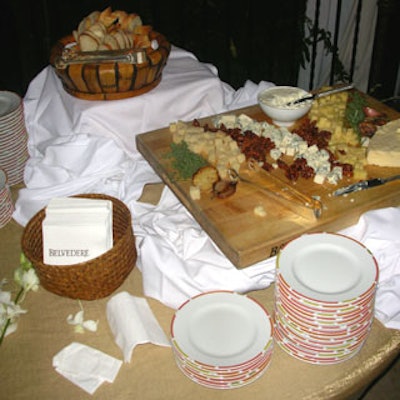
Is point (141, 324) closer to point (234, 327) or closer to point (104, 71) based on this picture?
point (234, 327)

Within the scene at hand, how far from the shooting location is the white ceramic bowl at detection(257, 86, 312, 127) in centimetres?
170

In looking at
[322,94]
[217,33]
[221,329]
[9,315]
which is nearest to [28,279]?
[9,315]

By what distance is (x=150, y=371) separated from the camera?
1143mm

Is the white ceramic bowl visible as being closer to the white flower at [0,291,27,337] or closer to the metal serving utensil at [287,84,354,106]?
the metal serving utensil at [287,84,354,106]

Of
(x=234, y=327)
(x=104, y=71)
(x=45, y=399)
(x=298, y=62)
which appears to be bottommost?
(x=298, y=62)

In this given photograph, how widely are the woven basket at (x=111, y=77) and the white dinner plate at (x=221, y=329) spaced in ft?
2.82

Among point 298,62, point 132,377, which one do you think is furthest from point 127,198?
point 298,62

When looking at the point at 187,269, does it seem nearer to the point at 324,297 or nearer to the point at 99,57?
the point at 324,297

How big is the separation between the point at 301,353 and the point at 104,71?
3.52 feet

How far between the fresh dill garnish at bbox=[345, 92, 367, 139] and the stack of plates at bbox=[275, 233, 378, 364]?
688 millimetres

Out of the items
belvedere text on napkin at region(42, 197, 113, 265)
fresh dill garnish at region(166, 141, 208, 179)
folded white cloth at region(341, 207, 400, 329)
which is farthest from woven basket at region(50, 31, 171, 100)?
folded white cloth at region(341, 207, 400, 329)

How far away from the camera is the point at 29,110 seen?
1.96m

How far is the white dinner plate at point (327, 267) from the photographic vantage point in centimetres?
103

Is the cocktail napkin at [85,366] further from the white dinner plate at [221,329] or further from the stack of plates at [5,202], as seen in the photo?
the stack of plates at [5,202]
